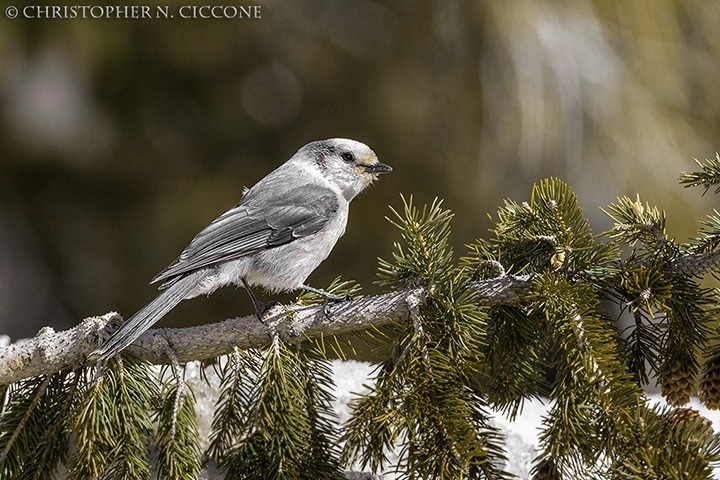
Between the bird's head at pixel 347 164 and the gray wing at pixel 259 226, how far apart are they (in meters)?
0.08

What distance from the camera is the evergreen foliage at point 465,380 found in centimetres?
126

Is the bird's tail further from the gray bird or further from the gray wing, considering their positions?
the gray wing

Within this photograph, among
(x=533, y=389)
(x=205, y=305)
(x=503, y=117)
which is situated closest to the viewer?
(x=533, y=389)

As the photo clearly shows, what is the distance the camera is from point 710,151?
10.0ft

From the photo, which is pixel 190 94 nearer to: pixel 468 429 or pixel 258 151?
pixel 258 151

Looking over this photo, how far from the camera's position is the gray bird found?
1823mm

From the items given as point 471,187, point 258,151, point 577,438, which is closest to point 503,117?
point 471,187

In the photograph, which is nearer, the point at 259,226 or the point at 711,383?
the point at 711,383

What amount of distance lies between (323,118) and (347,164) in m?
1.44

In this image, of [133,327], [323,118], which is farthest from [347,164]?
[323,118]

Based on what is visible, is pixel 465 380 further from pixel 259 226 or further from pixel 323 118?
pixel 323 118

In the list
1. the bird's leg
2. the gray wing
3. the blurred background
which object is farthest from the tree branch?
the blurred background

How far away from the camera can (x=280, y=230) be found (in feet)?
6.77

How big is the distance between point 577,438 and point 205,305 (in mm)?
2888
